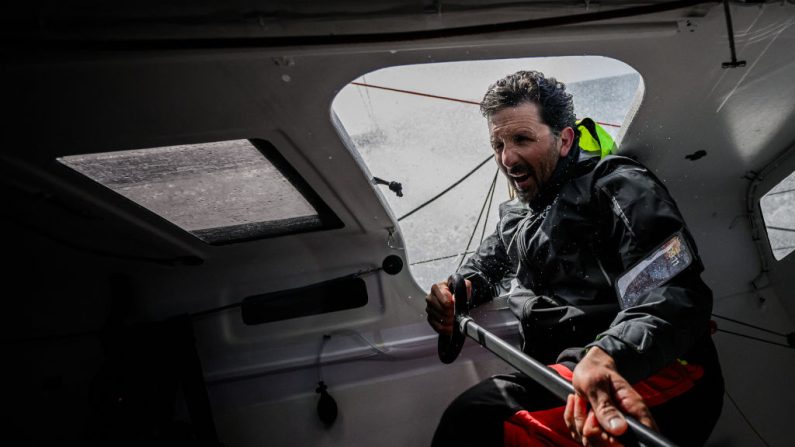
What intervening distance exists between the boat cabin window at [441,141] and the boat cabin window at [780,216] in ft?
3.17

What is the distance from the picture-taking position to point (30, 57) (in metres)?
1.08

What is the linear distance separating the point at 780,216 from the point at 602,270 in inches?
72.9

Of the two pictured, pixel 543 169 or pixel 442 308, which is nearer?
pixel 543 169

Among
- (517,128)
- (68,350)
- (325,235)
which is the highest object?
(517,128)

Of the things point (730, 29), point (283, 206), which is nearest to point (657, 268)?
point (730, 29)

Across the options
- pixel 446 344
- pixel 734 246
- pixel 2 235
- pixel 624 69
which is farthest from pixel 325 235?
pixel 734 246

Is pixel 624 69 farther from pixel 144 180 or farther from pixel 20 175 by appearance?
pixel 20 175

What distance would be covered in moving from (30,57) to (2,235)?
1236 mm

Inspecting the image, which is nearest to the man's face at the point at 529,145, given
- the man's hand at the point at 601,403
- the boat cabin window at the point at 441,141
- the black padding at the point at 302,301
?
the boat cabin window at the point at 441,141

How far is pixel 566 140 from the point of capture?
1791 millimetres

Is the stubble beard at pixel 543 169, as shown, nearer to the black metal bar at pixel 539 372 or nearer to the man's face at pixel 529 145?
the man's face at pixel 529 145

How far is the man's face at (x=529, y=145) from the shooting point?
1.78m

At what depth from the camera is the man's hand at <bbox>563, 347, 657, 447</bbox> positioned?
980mm

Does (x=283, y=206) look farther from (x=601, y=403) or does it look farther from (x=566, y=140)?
(x=601, y=403)
